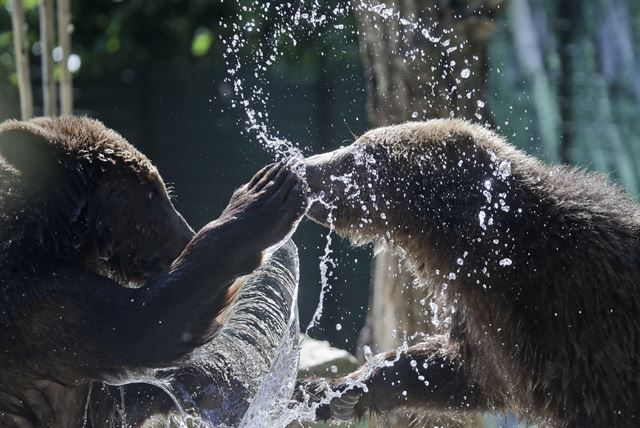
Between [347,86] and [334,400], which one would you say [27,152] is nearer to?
[334,400]

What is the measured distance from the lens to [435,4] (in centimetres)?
599

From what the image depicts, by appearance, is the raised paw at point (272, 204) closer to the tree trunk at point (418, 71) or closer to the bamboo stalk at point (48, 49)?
the tree trunk at point (418, 71)

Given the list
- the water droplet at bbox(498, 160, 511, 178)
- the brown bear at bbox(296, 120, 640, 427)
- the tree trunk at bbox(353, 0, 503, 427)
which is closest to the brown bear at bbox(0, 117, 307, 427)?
the brown bear at bbox(296, 120, 640, 427)

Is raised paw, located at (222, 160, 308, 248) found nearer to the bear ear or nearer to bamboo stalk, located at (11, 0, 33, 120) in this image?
the bear ear

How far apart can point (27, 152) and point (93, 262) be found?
489 mm

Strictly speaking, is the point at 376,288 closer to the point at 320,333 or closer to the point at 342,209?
the point at 342,209

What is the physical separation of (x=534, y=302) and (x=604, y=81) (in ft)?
14.8

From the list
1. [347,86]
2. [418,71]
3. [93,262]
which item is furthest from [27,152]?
[347,86]

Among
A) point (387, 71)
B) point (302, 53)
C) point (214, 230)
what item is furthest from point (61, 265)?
point (302, 53)

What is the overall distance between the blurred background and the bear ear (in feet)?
7.34

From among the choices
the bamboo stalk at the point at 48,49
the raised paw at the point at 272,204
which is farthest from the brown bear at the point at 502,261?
the bamboo stalk at the point at 48,49

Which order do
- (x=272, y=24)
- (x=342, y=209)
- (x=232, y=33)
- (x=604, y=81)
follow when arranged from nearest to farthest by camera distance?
(x=342, y=209)
(x=604, y=81)
(x=272, y=24)
(x=232, y=33)

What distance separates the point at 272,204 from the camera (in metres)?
4.09

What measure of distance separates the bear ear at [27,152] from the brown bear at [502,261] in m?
1.10
